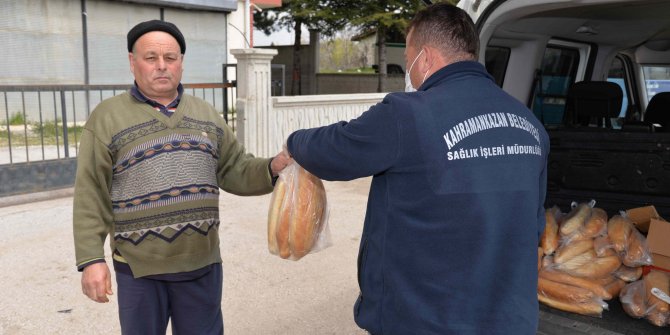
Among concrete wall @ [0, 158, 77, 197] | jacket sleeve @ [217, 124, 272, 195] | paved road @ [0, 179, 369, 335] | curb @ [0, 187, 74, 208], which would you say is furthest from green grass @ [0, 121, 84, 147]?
jacket sleeve @ [217, 124, 272, 195]

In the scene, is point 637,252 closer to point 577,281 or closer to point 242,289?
point 577,281

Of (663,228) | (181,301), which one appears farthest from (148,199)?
(663,228)

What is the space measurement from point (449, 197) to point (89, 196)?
1.39 m

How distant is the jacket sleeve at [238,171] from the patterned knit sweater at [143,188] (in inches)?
8.3

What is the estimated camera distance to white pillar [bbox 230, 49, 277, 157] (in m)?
9.42

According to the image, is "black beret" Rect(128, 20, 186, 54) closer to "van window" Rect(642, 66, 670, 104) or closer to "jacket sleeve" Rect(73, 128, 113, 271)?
"jacket sleeve" Rect(73, 128, 113, 271)

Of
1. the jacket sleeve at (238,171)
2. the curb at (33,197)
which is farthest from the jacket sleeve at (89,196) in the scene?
the curb at (33,197)

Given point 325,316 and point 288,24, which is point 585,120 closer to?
point 325,316

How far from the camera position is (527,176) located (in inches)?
75.9

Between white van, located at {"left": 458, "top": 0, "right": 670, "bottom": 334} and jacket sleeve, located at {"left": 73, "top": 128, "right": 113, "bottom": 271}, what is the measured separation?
1.87 meters

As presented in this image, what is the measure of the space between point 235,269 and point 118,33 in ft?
42.0

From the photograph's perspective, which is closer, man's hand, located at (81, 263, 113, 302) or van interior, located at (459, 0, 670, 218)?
man's hand, located at (81, 263, 113, 302)

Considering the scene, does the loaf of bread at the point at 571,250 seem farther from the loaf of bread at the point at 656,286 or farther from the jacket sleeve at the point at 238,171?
the jacket sleeve at the point at 238,171

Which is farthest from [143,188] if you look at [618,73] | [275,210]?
[618,73]
